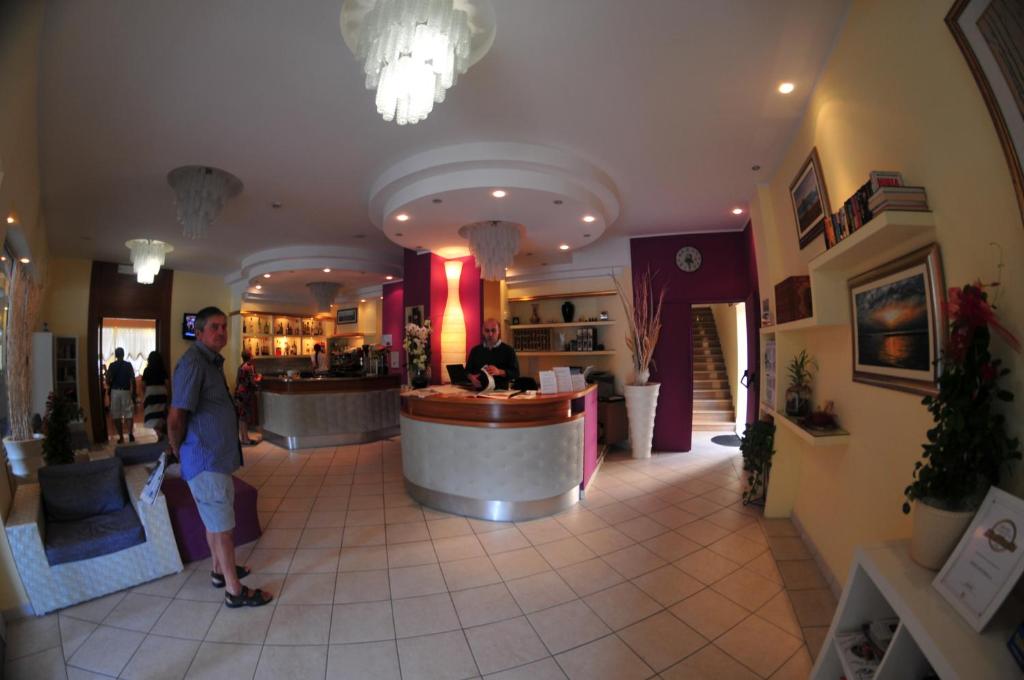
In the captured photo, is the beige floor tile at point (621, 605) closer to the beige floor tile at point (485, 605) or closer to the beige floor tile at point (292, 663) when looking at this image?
the beige floor tile at point (485, 605)

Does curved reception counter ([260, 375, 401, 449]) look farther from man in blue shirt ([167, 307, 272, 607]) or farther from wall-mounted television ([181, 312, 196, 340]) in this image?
man in blue shirt ([167, 307, 272, 607])

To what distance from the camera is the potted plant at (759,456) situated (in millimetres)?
3729

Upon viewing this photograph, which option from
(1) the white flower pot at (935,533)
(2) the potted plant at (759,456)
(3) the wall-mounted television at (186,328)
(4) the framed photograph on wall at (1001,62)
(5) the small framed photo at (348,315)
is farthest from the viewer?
(5) the small framed photo at (348,315)

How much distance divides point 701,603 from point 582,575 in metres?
0.75

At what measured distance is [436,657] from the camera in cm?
204

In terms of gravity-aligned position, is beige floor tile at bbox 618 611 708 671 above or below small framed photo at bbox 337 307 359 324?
below

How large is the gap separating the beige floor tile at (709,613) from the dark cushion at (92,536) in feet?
11.6

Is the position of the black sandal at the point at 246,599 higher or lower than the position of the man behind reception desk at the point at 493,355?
lower

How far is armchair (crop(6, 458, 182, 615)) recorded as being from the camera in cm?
235

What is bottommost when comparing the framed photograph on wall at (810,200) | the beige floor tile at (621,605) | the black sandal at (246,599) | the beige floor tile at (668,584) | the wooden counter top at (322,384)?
the beige floor tile at (668,584)

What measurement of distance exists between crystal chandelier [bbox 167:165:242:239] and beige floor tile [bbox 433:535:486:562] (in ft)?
12.0

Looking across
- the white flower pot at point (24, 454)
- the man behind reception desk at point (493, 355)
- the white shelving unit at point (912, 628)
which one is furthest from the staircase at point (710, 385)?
the white flower pot at point (24, 454)

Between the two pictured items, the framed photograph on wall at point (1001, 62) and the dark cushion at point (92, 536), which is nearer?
the framed photograph on wall at point (1001, 62)

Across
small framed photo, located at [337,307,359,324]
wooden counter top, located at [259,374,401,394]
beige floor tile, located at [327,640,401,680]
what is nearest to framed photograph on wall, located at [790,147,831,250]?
beige floor tile, located at [327,640,401,680]
